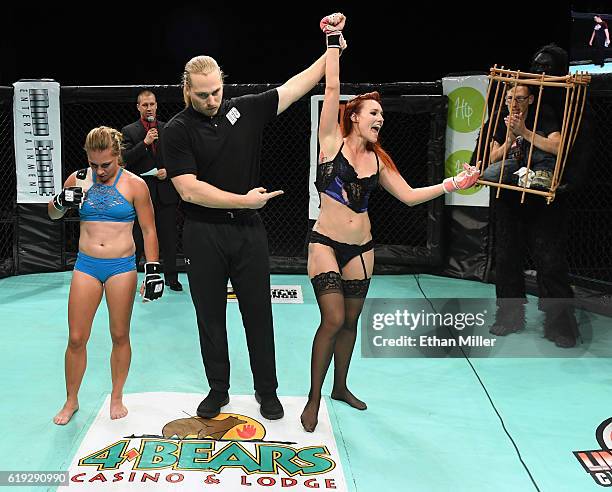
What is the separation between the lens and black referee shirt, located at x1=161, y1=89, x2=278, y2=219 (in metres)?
3.03

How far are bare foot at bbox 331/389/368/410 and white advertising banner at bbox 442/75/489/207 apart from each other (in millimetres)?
2893

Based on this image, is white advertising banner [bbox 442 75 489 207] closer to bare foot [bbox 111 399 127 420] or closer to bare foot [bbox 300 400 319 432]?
bare foot [bbox 300 400 319 432]

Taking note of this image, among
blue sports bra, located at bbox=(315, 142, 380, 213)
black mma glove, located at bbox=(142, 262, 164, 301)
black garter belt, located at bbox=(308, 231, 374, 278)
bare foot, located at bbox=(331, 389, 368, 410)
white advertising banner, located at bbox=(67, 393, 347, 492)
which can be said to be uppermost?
blue sports bra, located at bbox=(315, 142, 380, 213)

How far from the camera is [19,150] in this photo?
20.2ft

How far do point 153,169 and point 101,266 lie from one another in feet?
8.04

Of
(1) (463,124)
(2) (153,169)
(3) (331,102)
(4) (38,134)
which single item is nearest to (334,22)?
(3) (331,102)

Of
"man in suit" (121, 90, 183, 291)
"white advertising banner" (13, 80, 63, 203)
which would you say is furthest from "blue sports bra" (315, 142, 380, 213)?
"white advertising banner" (13, 80, 63, 203)

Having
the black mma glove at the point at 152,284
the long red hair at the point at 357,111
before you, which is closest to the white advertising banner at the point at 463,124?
the long red hair at the point at 357,111

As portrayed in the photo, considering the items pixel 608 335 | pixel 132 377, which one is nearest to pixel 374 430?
pixel 132 377

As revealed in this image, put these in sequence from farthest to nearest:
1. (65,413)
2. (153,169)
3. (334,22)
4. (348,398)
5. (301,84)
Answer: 1. (153,169)
2. (348,398)
3. (65,413)
4. (301,84)
5. (334,22)

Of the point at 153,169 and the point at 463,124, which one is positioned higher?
the point at 463,124

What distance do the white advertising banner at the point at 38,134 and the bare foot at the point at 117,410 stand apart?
3367mm

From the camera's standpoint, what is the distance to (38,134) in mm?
6156

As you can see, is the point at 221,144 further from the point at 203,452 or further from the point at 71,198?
the point at 203,452
